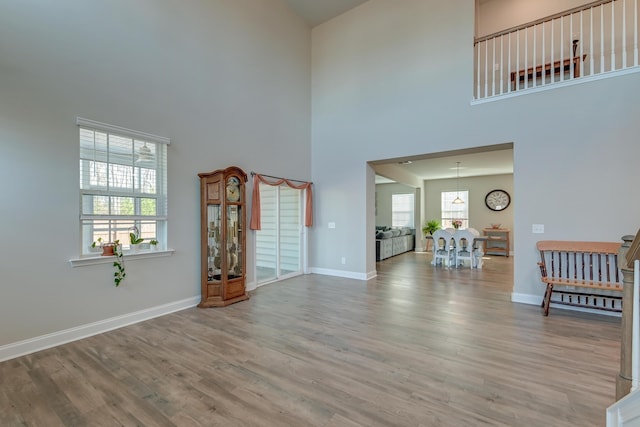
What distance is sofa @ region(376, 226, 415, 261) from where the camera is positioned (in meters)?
8.73

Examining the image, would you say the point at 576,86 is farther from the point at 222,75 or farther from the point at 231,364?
the point at 231,364

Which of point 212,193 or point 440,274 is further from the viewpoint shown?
point 440,274

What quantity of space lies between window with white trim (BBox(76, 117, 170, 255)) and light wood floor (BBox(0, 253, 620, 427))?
47.5 inches

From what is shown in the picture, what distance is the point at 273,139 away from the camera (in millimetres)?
5695

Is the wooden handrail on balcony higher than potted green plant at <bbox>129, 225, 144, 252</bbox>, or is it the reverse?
the wooden handrail on balcony

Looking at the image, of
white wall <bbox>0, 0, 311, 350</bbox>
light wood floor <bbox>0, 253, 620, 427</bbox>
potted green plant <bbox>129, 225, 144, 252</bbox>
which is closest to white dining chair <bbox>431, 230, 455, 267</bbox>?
light wood floor <bbox>0, 253, 620, 427</bbox>

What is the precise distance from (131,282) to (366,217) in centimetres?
416

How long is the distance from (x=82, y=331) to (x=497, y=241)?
11.2m

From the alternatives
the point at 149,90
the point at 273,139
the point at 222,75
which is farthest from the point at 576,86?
the point at 149,90

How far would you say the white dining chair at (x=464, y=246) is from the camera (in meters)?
7.43

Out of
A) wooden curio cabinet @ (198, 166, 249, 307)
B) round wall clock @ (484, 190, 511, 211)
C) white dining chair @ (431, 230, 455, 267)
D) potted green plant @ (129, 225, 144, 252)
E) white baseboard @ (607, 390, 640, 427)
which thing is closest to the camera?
white baseboard @ (607, 390, 640, 427)

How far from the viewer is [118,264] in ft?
11.4

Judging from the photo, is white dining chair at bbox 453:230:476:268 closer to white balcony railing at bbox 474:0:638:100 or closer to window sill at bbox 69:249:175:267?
white balcony railing at bbox 474:0:638:100

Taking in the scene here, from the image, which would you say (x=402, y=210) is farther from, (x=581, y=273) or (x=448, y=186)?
(x=581, y=273)
